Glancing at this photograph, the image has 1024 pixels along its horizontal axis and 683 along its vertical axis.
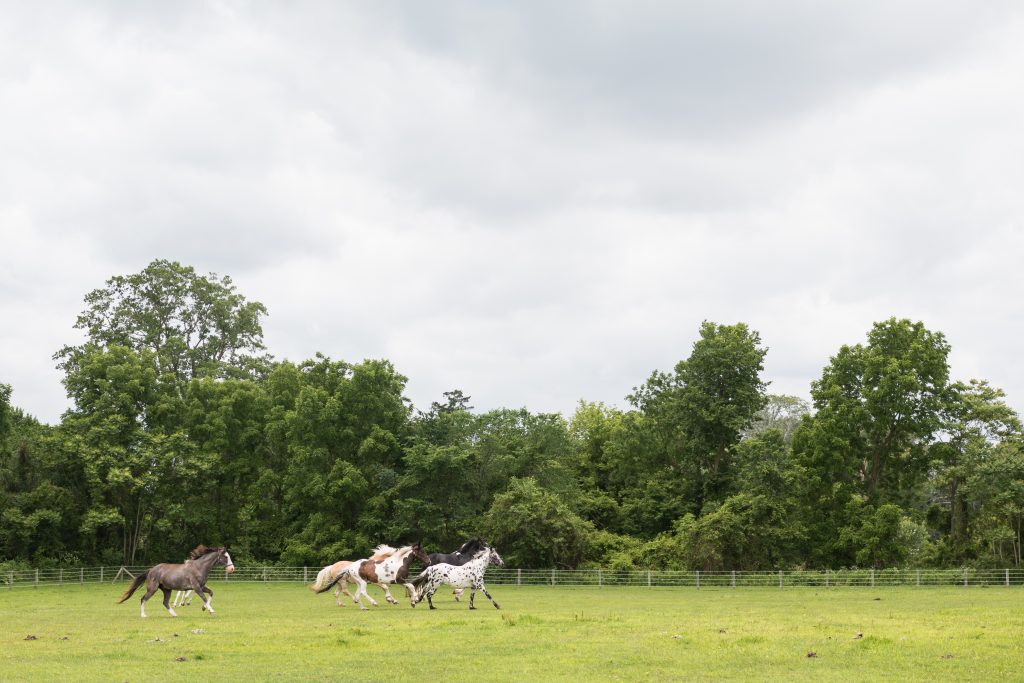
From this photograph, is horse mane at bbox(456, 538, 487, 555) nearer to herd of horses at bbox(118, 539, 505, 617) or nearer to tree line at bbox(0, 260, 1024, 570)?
herd of horses at bbox(118, 539, 505, 617)

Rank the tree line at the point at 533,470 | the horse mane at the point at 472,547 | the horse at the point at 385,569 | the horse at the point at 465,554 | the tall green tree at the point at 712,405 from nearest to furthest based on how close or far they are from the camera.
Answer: the horse at the point at 465,554 < the horse mane at the point at 472,547 < the horse at the point at 385,569 < the tree line at the point at 533,470 < the tall green tree at the point at 712,405

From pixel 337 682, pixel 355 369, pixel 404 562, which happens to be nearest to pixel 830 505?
pixel 355 369

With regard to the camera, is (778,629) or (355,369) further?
(355,369)

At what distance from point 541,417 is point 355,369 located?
1112 cm

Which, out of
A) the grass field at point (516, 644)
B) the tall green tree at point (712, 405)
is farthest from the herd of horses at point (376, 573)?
the tall green tree at point (712, 405)

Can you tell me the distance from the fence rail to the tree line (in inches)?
76.1

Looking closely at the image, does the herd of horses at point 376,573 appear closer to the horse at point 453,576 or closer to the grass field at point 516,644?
the horse at point 453,576

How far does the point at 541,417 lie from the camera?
56156mm

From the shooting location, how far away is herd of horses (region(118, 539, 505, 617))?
2412cm

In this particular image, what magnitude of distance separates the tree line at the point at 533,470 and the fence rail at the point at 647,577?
1.93 metres

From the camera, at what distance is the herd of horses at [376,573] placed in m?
24.1

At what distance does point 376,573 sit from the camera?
92.6ft

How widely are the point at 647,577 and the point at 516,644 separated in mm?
31926

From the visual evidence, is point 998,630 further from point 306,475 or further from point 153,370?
point 153,370
